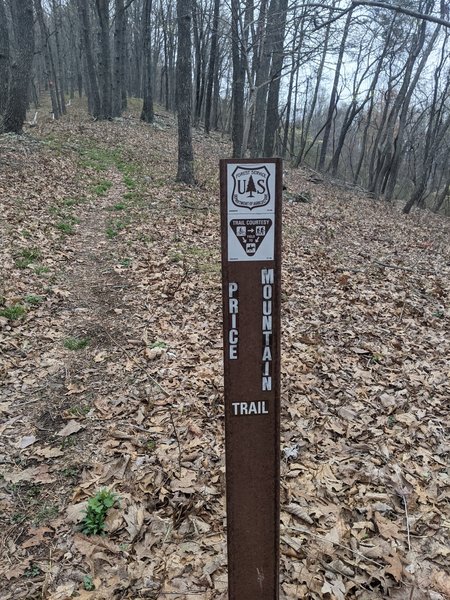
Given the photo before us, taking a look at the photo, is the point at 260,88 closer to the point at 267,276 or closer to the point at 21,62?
the point at 21,62

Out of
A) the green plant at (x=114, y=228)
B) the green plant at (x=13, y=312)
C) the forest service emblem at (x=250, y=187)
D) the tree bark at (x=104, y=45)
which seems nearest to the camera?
the forest service emblem at (x=250, y=187)

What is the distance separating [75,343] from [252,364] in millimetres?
3975

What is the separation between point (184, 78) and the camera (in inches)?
472

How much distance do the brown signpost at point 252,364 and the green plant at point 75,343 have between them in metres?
3.70

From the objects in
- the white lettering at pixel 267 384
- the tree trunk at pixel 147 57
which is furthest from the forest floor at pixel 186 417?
the tree trunk at pixel 147 57

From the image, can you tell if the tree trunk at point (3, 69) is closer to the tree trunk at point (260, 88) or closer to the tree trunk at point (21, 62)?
the tree trunk at point (21, 62)

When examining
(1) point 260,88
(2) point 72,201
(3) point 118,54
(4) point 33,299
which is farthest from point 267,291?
(3) point 118,54

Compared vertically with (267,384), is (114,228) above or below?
above

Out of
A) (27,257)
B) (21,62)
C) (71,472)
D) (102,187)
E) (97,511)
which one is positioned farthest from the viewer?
(102,187)

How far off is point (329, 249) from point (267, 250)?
8686mm

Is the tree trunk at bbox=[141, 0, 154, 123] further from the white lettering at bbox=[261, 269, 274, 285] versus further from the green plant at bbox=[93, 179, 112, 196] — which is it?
the white lettering at bbox=[261, 269, 274, 285]

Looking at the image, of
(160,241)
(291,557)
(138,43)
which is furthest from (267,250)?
(138,43)

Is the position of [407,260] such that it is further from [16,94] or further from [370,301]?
[16,94]

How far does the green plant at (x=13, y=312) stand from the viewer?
18.4 ft
